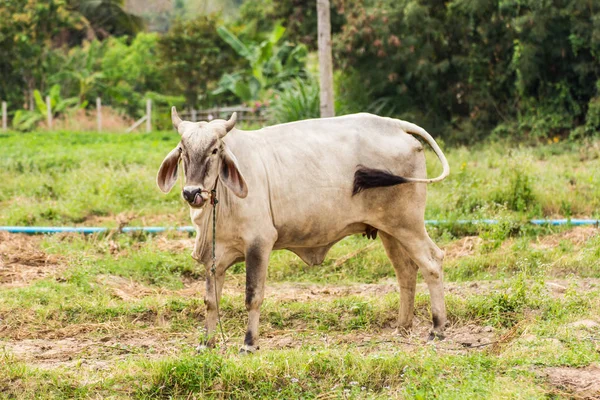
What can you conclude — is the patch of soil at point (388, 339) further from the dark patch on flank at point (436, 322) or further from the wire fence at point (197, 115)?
the wire fence at point (197, 115)

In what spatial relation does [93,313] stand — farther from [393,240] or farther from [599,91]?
[599,91]

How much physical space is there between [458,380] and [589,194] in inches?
260

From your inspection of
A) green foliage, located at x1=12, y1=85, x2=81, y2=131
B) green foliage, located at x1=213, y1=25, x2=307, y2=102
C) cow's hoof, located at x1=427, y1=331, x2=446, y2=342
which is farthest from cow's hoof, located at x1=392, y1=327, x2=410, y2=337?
green foliage, located at x1=12, y1=85, x2=81, y2=131

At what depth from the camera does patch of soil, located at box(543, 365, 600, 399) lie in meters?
5.12

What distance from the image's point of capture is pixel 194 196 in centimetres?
556

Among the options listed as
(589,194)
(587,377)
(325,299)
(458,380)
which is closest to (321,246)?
(325,299)

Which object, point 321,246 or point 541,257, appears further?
point 541,257

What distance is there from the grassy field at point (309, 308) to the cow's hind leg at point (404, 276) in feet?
0.48

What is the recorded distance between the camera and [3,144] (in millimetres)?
18250

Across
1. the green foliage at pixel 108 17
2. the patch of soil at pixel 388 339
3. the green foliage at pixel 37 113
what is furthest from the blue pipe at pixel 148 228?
the green foliage at pixel 108 17

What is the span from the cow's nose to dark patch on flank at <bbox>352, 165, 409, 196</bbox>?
1.38 meters

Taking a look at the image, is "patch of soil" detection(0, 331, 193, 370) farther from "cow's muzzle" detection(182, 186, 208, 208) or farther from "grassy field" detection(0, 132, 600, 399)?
"cow's muzzle" detection(182, 186, 208, 208)

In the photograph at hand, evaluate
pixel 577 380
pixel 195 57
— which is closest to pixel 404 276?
pixel 577 380

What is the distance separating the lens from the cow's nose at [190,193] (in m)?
5.55
